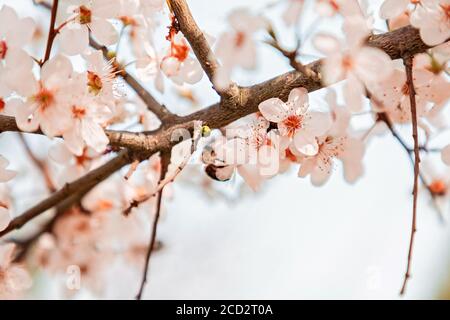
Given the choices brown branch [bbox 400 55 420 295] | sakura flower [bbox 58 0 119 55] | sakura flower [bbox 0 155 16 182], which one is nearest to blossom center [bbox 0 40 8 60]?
sakura flower [bbox 58 0 119 55]

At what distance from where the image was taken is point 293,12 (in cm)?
122

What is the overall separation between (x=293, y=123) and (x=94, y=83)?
15.7 inches

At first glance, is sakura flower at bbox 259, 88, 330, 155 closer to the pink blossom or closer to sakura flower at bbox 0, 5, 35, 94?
the pink blossom

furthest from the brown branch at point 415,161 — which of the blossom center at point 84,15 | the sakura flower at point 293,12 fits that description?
the blossom center at point 84,15

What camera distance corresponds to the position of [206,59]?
1256 millimetres

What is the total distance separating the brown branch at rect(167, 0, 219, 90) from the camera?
121 cm

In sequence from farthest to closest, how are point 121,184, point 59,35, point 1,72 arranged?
1. point 121,184
2. point 59,35
3. point 1,72

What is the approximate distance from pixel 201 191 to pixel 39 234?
594 mm

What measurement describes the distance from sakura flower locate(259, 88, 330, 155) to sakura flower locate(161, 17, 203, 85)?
0.69 ft

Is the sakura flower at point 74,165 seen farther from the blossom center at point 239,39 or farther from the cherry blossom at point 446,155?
the cherry blossom at point 446,155

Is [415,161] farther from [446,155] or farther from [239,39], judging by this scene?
[239,39]

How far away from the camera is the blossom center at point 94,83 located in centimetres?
132
